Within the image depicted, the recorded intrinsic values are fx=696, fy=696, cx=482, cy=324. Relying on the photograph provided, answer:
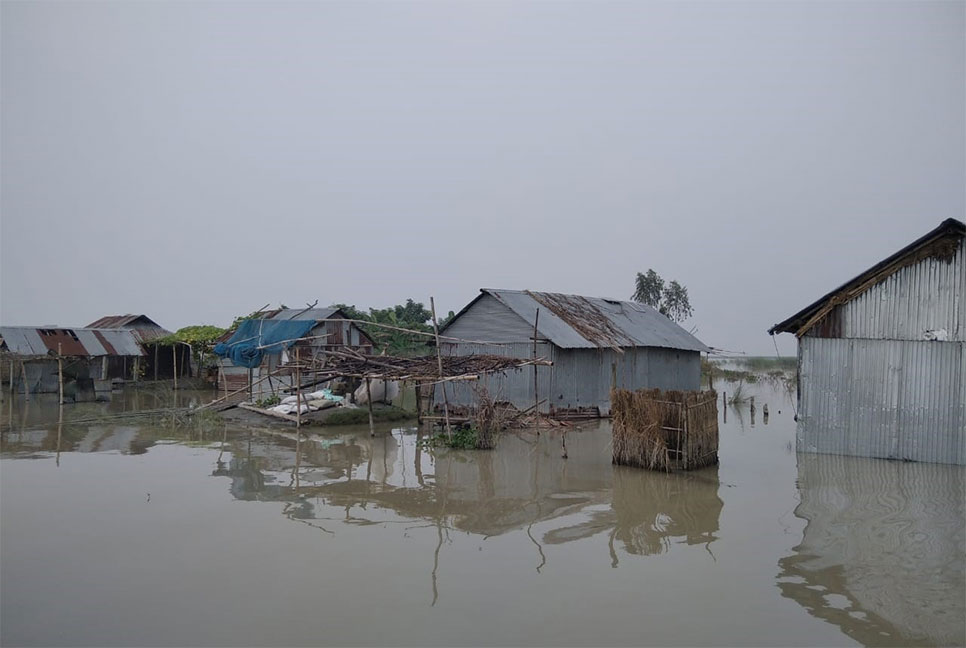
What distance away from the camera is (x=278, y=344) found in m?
19.4

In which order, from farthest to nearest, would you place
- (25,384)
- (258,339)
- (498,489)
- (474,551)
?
1. (25,384)
2. (258,339)
3. (498,489)
4. (474,551)

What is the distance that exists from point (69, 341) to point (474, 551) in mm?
22296

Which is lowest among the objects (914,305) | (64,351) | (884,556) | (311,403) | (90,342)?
(884,556)

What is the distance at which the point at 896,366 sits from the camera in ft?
40.0

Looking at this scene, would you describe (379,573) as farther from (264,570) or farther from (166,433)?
(166,433)

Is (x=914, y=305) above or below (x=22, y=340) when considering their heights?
above

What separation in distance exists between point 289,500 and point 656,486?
220 inches

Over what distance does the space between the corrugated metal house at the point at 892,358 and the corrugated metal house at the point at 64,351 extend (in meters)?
21.6

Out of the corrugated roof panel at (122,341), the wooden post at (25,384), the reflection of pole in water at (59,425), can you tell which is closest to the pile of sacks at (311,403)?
the reflection of pole in water at (59,425)

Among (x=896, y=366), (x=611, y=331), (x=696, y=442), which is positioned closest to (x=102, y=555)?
(x=696, y=442)

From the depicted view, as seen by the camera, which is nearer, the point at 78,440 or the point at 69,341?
the point at 78,440

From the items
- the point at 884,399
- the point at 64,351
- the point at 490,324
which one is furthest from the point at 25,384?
the point at 884,399

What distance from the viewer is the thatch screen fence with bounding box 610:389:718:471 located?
1170 centimetres

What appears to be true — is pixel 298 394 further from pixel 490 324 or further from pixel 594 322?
pixel 594 322
